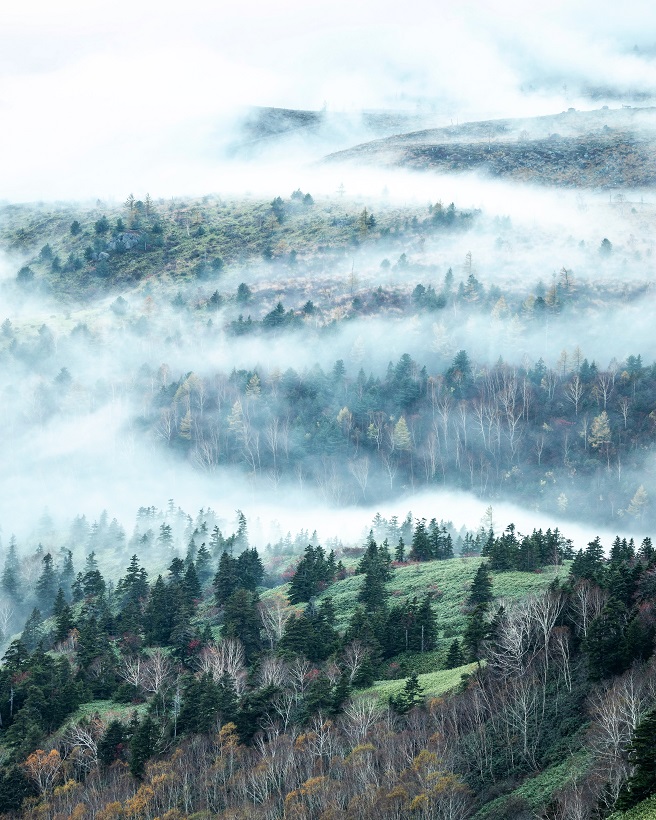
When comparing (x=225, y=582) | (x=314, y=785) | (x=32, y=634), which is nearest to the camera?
(x=314, y=785)

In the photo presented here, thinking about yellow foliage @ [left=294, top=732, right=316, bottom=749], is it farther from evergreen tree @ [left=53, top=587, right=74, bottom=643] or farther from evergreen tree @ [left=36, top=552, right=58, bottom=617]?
evergreen tree @ [left=36, top=552, right=58, bottom=617]

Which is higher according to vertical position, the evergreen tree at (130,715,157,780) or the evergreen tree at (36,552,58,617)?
the evergreen tree at (130,715,157,780)

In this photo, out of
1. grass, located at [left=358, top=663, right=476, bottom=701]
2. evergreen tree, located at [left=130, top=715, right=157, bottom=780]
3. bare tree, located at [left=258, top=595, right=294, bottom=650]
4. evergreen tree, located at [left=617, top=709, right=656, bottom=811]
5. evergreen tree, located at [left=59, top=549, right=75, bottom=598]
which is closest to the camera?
evergreen tree, located at [left=617, top=709, right=656, bottom=811]

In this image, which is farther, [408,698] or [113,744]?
[113,744]

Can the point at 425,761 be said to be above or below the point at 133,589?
above

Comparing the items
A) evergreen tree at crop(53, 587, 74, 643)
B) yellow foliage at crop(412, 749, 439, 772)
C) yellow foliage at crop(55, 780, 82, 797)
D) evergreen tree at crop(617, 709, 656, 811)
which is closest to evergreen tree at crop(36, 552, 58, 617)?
evergreen tree at crop(53, 587, 74, 643)

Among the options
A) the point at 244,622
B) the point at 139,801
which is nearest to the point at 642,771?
the point at 139,801

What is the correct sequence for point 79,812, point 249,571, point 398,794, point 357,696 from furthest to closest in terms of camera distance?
1. point 249,571
2. point 357,696
3. point 79,812
4. point 398,794

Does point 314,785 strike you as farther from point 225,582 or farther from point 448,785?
point 225,582

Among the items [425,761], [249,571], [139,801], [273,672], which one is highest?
[425,761]

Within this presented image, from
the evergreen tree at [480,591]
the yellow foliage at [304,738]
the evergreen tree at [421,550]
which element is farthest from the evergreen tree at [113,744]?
the evergreen tree at [421,550]

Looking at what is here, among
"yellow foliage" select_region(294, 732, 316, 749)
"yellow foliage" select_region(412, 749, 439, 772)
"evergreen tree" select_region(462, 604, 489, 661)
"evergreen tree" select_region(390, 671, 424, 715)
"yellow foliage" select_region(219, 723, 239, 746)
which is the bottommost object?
"yellow foliage" select_region(219, 723, 239, 746)

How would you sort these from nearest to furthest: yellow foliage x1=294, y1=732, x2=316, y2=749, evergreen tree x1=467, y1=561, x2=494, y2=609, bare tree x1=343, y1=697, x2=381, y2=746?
bare tree x1=343, y1=697, x2=381, y2=746 < yellow foliage x1=294, y1=732, x2=316, y2=749 < evergreen tree x1=467, y1=561, x2=494, y2=609
